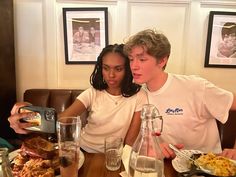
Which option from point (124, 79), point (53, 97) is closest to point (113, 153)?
point (124, 79)

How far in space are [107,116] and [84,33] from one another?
1.13 m

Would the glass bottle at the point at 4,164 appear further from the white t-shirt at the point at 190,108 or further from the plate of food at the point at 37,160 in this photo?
the white t-shirt at the point at 190,108

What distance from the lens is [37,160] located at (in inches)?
40.2

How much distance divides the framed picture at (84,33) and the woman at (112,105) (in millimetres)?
812

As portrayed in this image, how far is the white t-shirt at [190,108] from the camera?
1.62 meters

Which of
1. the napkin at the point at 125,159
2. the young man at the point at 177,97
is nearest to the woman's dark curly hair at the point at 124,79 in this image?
the young man at the point at 177,97

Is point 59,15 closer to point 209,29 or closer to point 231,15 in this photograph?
point 209,29

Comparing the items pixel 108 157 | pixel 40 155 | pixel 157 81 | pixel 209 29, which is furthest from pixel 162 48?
pixel 209 29

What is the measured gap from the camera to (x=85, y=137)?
1.74m

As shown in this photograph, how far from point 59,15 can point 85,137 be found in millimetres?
1342

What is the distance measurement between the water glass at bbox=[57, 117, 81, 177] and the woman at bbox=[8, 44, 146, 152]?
0.64 m

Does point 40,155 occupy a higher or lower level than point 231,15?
lower

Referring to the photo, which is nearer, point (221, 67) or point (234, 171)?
point (234, 171)

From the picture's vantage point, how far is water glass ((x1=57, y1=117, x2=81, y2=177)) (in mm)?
970
